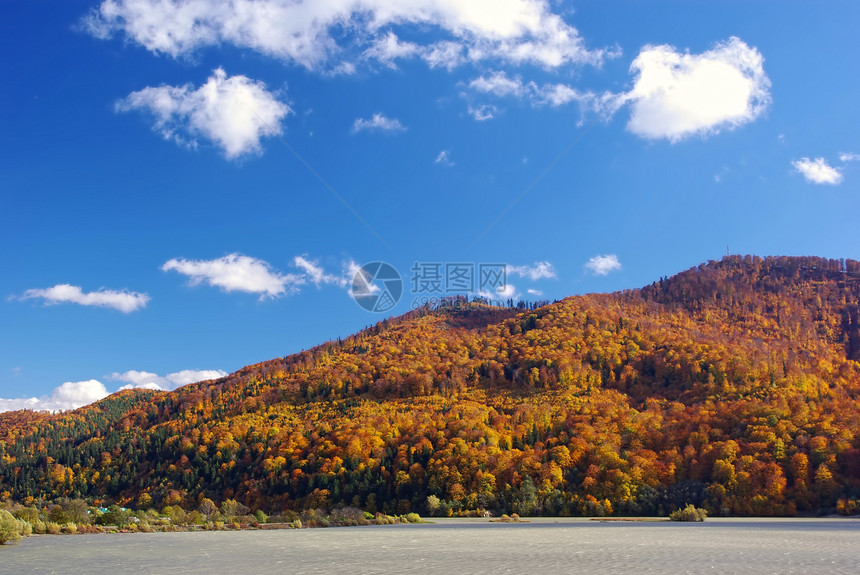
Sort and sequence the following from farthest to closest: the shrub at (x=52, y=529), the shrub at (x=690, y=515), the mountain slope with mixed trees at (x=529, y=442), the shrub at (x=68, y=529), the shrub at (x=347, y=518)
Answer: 1. the mountain slope with mixed trees at (x=529, y=442)
2. the shrub at (x=690, y=515)
3. the shrub at (x=347, y=518)
4. the shrub at (x=68, y=529)
5. the shrub at (x=52, y=529)

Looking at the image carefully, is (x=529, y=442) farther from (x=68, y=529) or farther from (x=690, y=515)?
(x=68, y=529)

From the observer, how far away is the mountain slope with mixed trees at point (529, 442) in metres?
95.2

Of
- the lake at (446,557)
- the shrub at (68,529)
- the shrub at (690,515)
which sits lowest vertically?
the shrub at (690,515)

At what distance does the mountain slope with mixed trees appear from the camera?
95250mm

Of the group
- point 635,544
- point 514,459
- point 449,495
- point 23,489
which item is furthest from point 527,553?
point 23,489

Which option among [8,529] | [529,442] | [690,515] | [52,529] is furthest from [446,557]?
[529,442]

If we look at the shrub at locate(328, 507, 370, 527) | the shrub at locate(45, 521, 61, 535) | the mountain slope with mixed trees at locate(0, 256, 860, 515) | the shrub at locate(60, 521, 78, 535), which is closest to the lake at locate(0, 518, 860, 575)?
the shrub at locate(45, 521, 61, 535)

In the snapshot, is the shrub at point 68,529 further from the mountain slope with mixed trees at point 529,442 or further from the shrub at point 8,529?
the mountain slope with mixed trees at point 529,442

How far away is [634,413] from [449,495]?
5119cm

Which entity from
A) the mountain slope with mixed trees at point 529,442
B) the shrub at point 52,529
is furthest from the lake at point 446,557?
the mountain slope with mixed trees at point 529,442

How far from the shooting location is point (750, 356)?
522 ft

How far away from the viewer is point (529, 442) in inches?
4867

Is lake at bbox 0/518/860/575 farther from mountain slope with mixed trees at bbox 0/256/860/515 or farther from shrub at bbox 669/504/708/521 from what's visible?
mountain slope with mixed trees at bbox 0/256/860/515

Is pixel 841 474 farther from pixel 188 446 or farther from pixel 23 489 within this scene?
pixel 23 489
